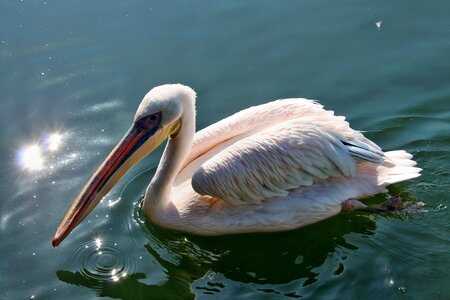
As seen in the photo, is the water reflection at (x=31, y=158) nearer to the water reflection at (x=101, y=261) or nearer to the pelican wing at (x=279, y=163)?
the water reflection at (x=101, y=261)

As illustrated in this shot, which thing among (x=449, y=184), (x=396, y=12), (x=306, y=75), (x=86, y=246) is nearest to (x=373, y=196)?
(x=449, y=184)

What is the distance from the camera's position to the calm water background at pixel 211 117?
4793mm

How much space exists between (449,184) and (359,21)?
259cm

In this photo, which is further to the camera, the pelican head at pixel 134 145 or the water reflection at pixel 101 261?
the water reflection at pixel 101 261

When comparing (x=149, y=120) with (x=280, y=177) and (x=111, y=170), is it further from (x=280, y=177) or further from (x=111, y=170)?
(x=280, y=177)

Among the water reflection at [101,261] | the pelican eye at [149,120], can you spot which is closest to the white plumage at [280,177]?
the pelican eye at [149,120]

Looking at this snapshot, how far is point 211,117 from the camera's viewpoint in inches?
251

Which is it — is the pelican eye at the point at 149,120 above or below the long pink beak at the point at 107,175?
above

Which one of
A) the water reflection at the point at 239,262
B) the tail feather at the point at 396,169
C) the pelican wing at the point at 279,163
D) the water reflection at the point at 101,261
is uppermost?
the pelican wing at the point at 279,163

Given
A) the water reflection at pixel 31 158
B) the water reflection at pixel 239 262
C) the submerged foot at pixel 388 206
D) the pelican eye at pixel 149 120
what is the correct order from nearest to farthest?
1. the water reflection at pixel 239 262
2. the pelican eye at pixel 149 120
3. the submerged foot at pixel 388 206
4. the water reflection at pixel 31 158

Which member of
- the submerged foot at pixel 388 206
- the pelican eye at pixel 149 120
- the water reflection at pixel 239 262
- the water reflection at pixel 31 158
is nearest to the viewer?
the water reflection at pixel 239 262

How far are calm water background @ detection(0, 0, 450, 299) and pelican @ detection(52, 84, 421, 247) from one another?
0.67ft

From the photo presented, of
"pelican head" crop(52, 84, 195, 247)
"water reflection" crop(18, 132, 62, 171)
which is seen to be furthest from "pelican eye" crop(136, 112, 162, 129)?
"water reflection" crop(18, 132, 62, 171)

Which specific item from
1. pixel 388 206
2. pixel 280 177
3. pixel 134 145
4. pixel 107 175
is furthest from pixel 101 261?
pixel 388 206
